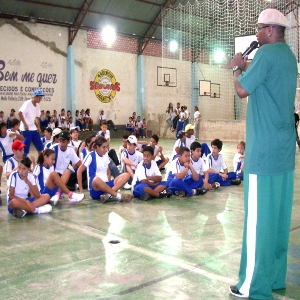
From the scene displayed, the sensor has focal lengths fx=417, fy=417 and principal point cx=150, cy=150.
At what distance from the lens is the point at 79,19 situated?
67.6 feet

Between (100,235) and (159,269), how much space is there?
1.16 meters

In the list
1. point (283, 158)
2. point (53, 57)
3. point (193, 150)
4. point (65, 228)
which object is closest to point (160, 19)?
point (53, 57)

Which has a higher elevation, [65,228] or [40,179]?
[40,179]

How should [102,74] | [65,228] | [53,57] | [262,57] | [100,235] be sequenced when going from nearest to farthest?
[262,57]
[100,235]
[65,228]
[53,57]
[102,74]

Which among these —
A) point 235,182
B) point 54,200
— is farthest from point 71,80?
point 54,200

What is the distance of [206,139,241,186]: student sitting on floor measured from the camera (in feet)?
24.0

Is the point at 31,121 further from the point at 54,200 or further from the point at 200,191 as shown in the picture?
the point at 200,191

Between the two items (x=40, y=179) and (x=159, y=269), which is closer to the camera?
(x=159, y=269)

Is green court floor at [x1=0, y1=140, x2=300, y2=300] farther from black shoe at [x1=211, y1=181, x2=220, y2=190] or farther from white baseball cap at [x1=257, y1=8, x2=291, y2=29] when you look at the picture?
white baseball cap at [x1=257, y1=8, x2=291, y2=29]

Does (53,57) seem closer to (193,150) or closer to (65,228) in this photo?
(193,150)

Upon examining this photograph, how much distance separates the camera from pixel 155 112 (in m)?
25.3

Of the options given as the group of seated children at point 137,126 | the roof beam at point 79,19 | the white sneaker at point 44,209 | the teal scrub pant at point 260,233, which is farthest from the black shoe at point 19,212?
the group of seated children at point 137,126

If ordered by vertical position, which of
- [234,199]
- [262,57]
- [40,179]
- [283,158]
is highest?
[262,57]

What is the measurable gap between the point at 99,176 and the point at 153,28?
18.8 metres
